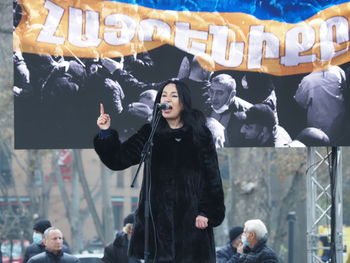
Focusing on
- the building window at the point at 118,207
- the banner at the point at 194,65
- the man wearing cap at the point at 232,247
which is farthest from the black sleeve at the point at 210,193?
the building window at the point at 118,207

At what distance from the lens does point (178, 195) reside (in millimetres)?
8594

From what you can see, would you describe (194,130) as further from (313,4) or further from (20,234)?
(20,234)

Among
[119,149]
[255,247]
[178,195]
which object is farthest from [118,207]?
[178,195]

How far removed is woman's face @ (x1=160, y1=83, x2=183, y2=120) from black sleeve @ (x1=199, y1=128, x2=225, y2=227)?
0.36 m

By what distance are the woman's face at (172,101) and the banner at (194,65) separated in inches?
107

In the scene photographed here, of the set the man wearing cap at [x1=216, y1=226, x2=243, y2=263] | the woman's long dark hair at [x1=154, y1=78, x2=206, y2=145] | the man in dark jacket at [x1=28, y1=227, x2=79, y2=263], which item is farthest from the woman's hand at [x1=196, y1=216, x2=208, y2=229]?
the man wearing cap at [x1=216, y1=226, x2=243, y2=263]

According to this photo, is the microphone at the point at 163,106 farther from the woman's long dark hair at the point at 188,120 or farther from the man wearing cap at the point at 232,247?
the man wearing cap at the point at 232,247

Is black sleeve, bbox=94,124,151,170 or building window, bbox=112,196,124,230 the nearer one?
black sleeve, bbox=94,124,151,170

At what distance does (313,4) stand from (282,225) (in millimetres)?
22607

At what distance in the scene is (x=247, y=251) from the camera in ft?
38.5

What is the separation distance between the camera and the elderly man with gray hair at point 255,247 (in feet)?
37.8

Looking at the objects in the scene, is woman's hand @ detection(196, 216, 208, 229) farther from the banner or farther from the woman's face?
the banner

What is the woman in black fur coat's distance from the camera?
859 centimetres

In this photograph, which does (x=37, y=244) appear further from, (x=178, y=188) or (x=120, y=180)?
(x=120, y=180)
